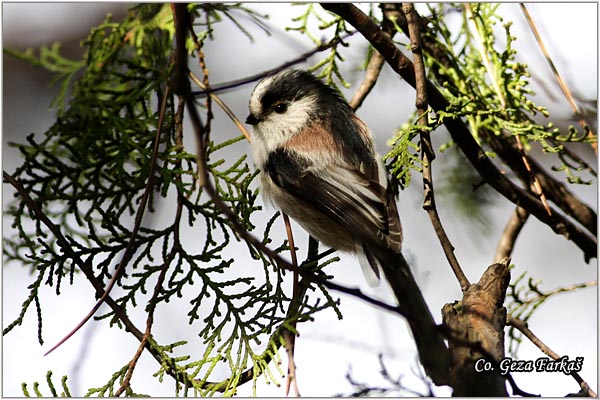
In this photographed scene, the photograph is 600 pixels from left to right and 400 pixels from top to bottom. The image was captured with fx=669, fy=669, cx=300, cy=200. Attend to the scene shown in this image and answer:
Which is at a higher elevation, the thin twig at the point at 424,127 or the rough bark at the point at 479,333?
the thin twig at the point at 424,127

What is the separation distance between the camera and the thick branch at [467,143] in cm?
158

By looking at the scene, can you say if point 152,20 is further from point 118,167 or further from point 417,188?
point 417,188

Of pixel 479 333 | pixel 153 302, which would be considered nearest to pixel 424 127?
pixel 479 333

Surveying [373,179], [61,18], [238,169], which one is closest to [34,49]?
[61,18]

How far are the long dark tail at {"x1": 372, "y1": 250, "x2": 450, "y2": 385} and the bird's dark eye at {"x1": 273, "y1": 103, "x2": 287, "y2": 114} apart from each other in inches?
21.9

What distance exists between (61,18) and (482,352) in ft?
5.83

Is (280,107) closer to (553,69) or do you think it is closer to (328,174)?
(328,174)

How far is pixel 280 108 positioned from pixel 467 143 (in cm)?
60

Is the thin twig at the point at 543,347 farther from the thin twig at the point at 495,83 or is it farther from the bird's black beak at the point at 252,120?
the bird's black beak at the point at 252,120

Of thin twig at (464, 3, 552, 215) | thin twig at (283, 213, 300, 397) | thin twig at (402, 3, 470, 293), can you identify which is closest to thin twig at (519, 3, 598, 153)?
thin twig at (464, 3, 552, 215)

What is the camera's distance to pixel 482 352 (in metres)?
1.21

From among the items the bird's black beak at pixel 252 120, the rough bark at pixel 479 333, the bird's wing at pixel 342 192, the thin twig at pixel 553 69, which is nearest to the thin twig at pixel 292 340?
the bird's wing at pixel 342 192

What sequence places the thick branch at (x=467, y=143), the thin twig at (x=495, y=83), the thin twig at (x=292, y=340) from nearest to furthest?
the thin twig at (x=292, y=340)
the thick branch at (x=467, y=143)
the thin twig at (x=495, y=83)

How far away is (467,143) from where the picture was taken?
175cm
